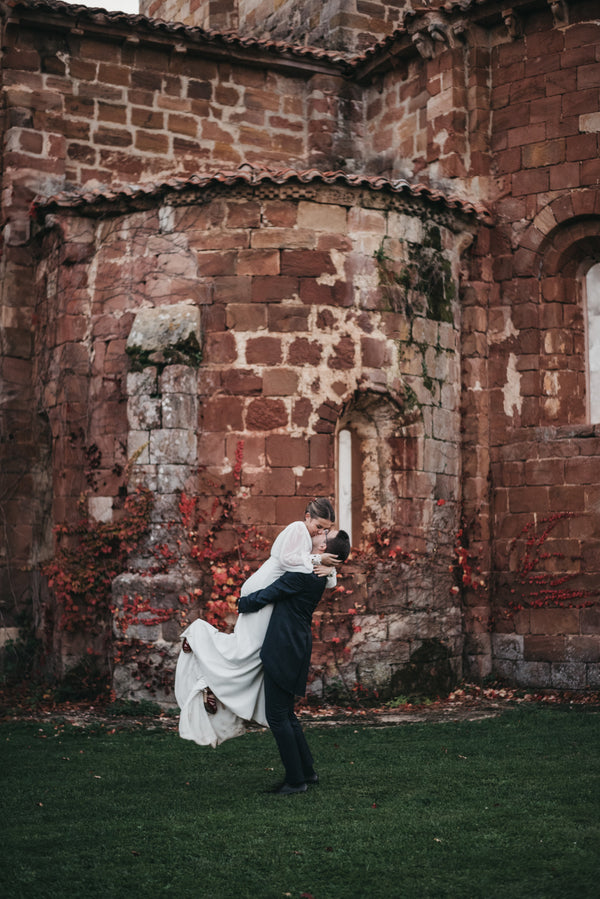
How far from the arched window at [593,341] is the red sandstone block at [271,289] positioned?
11.3 feet

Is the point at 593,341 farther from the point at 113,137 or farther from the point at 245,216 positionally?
the point at 113,137

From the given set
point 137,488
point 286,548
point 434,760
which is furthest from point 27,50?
point 434,760

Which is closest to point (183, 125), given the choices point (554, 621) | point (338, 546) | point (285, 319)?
point (285, 319)

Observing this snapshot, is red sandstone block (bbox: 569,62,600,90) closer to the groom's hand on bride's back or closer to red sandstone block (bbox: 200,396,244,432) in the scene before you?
red sandstone block (bbox: 200,396,244,432)

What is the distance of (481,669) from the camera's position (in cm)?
1166

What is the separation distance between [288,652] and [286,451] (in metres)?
4.37

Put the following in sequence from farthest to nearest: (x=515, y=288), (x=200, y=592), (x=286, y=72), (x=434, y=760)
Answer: (x=286, y=72), (x=515, y=288), (x=200, y=592), (x=434, y=760)

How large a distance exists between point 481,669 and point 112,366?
5054mm

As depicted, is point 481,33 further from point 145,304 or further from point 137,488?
point 137,488

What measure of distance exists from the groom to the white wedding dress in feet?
0.31

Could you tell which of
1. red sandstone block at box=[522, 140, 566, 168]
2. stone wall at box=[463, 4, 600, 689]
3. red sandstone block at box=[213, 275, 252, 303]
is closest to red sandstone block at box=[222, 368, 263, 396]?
red sandstone block at box=[213, 275, 252, 303]

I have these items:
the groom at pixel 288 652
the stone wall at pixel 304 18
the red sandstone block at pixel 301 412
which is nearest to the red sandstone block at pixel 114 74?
the stone wall at pixel 304 18

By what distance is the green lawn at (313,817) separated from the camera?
497 cm

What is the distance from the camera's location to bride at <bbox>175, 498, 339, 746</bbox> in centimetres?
667
